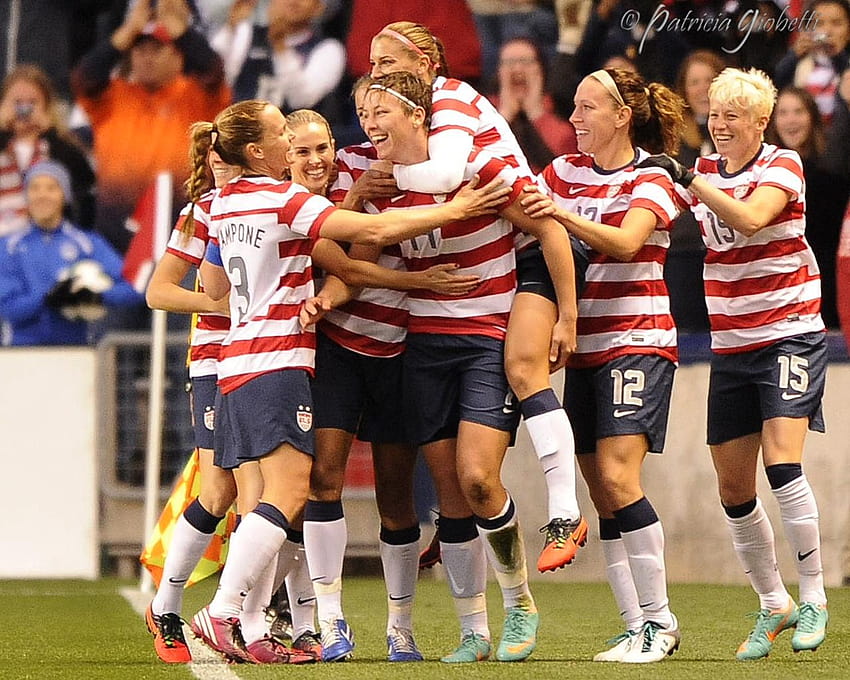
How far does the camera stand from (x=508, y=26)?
10.3m

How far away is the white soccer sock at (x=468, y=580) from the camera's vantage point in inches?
212

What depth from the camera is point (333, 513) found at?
539 cm

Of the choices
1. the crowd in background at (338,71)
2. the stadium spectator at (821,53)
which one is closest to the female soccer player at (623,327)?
the crowd in background at (338,71)

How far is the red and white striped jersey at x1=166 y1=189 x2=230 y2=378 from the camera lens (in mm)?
5793

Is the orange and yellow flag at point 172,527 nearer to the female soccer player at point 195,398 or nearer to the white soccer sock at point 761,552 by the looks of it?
the female soccer player at point 195,398

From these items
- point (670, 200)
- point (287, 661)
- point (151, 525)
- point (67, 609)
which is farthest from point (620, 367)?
point (151, 525)

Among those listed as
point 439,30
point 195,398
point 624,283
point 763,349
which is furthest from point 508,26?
point 624,283

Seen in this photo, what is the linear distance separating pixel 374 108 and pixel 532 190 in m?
0.53

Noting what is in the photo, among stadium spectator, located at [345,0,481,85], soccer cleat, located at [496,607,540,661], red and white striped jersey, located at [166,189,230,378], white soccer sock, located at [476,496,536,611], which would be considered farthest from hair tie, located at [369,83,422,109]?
stadium spectator, located at [345,0,481,85]

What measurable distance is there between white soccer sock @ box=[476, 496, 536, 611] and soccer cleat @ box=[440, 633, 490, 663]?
0.45 ft

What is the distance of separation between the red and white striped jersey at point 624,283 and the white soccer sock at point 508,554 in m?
0.55

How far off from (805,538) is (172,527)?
2.53m

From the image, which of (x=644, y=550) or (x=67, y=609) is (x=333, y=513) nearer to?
(x=644, y=550)

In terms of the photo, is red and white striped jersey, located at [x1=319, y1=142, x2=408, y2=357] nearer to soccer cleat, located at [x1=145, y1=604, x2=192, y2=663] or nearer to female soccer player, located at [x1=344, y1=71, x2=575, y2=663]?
female soccer player, located at [x1=344, y1=71, x2=575, y2=663]
